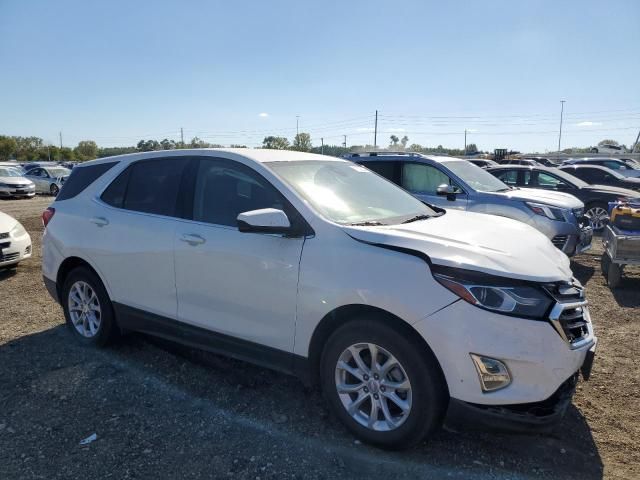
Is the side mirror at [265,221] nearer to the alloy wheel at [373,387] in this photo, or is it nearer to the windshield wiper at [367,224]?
the windshield wiper at [367,224]

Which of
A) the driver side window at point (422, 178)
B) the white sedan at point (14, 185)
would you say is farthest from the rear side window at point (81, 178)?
the white sedan at point (14, 185)

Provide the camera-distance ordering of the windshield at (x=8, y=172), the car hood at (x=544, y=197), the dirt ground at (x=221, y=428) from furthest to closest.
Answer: the windshield at (x=8, y=172) → the car hood at (x=544, y=197) → the dirt ground at (x=221, y=428)

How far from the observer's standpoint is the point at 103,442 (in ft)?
10.1

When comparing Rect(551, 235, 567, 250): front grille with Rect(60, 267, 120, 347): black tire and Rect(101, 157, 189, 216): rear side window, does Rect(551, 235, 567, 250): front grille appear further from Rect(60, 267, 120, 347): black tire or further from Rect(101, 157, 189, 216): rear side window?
Rect(60, 267, 120, 347): black tire

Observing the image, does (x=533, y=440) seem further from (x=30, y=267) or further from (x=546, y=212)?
(x=30, y=267)

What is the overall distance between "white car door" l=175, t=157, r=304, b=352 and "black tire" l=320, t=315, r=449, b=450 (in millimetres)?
424

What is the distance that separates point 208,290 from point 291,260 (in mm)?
784

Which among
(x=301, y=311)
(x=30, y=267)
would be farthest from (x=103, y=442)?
(x=30, y=267)

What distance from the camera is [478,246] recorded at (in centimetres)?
291

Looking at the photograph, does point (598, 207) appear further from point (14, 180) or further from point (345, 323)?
point (14, 180)

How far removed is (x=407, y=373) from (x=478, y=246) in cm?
84

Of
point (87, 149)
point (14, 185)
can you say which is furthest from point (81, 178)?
point (87, 149)

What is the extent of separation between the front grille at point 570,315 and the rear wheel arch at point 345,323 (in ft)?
2.17

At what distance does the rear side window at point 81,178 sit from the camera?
4.61m
